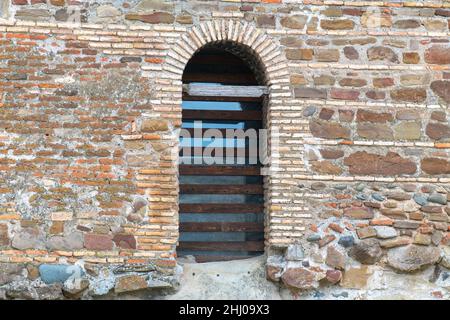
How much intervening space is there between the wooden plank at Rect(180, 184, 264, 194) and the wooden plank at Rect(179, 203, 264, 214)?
0.12 meters

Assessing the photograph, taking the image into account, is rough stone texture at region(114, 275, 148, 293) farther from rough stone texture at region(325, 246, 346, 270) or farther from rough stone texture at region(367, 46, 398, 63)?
rough stone texture at region(367, 46, 398, 63)

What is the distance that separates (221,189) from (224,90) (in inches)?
38.6

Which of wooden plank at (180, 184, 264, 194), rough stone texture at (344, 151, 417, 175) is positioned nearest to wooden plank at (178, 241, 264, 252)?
wooden plank at (180, 184, 264, 194)

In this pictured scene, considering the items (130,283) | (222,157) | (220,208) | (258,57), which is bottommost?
(130,283)

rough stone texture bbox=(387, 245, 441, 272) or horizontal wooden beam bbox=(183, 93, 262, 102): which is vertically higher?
horizontal wooden beam bbox=(183, 93, 262, 102)

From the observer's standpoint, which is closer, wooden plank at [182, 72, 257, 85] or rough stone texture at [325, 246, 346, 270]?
rough stone texture at [325, 246, 346, 270]

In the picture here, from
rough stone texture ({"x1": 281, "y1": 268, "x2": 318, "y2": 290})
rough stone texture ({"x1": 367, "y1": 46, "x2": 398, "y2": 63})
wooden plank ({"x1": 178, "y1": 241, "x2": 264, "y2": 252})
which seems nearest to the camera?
rough stone texture ({"x1": 281, "y1": 268, "x2": 318, "y2": 290})

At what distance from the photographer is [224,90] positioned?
5812 mm

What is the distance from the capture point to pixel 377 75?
5.84 meters

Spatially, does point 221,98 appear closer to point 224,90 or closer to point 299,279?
point 224,90

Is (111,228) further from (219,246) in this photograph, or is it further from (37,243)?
(219,246)

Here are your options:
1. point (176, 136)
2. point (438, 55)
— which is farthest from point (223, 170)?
point (438, 55)

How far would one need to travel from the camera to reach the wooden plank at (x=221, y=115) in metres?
6.11

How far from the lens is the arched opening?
5969 millimetres
